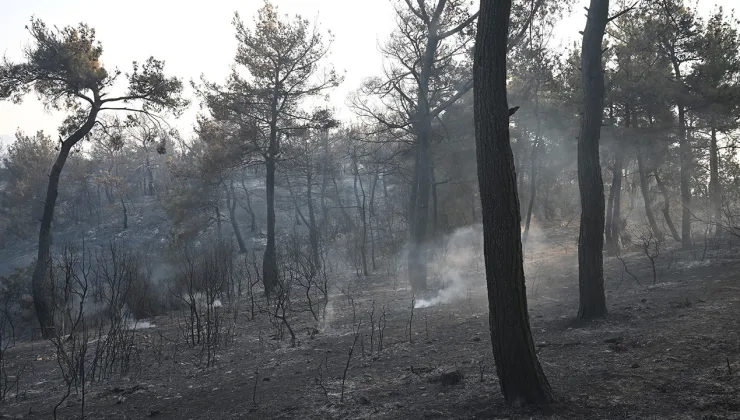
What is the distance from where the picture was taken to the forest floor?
439 cm

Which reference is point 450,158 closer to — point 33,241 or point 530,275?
point 530,275

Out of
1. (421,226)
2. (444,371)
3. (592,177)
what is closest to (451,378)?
(444,371)

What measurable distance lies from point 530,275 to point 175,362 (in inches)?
460

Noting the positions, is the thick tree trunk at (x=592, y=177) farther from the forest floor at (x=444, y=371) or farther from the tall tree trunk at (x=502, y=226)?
the tall tree trunk at (x=502, y=226)

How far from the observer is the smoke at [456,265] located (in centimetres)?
1300

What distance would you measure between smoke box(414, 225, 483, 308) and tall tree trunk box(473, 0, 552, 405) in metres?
7.41

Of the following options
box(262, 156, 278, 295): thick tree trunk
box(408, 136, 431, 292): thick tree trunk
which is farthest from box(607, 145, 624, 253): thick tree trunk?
box(262, 156, 278, 295): thick tree trunk

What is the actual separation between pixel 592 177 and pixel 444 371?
379 centimetres

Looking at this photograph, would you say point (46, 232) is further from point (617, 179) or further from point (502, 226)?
point (617, 179)

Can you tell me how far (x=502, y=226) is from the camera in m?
4.23

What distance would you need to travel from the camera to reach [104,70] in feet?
44.9

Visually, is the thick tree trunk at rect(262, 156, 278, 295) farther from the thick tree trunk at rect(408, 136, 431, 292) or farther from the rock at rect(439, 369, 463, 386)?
the rock at rect(439, 369, 463, 386)

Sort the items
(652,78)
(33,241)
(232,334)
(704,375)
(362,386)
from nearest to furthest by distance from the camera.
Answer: (704,375) → (362,386) → (232,334) → (652,78) → (33,241)

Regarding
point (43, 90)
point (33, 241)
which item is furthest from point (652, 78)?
point (33, 241)
